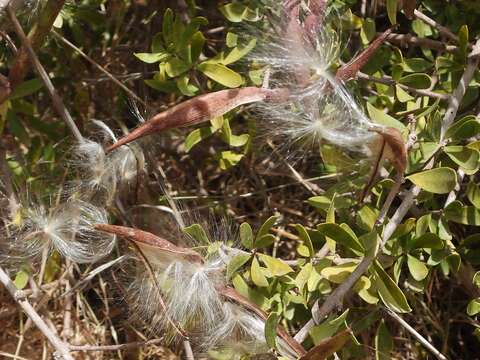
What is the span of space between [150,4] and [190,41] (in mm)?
500

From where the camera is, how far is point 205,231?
171 cm

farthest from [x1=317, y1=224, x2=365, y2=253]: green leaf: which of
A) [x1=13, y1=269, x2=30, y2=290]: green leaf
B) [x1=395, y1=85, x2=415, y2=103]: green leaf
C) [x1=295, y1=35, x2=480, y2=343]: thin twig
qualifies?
[x1=13, y1=269, x2=30, y2=290]: green leaf

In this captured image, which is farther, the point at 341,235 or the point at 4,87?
the point at 4,87

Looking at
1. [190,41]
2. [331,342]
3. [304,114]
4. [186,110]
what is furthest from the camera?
[190,41]

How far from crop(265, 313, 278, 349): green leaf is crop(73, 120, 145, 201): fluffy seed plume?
1.96 feet

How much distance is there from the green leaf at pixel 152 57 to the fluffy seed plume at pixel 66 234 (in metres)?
0.37

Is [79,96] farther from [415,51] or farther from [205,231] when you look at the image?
[415,51]

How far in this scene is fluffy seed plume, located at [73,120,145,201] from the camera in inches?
71.5

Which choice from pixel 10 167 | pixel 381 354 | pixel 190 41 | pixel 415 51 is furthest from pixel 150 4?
pixel 381 354

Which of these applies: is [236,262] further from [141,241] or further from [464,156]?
[464,156]

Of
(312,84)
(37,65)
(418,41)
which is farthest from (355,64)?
(37,65)

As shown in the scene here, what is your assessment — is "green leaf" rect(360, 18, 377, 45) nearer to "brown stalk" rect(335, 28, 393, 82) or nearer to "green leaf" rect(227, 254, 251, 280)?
"brown stalk" rect(335, 28, 393, 82)

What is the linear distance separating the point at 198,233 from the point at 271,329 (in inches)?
12.4

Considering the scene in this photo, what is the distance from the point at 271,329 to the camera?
1.39m
